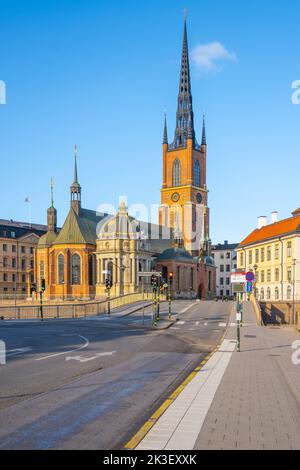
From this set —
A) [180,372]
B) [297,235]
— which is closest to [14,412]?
[180,372]

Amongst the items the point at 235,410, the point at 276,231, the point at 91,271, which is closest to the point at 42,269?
the point at 91,271

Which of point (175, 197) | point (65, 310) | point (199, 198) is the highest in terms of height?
point (175, 197)

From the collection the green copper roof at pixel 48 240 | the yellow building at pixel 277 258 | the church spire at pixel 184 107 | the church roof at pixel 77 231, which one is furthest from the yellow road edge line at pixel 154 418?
the church spire at pixel 184 107

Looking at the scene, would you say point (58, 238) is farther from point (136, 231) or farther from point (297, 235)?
point (297, 235)

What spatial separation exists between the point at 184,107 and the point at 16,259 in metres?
58.1

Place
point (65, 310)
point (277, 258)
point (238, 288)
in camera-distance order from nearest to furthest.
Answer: point (238, 288) → point (65, 310) → point (277, 258)

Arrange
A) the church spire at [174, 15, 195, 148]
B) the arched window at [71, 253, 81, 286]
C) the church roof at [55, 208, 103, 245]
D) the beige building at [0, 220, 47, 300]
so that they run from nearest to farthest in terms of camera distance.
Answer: the arched window at [71, 253, 81, 286] < the church roof at [55, 208, 103, 245] < the beige building at [0, 220, 47, 300] < the church spire at [174, 15, 195, 148]

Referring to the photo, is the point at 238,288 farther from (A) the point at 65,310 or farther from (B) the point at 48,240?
(B) the point at 48,240

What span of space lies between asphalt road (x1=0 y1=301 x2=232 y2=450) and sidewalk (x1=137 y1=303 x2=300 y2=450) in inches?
27.7

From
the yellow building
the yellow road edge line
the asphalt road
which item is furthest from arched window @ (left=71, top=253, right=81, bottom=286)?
the yellow road edge line

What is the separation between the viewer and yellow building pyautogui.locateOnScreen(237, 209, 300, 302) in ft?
215

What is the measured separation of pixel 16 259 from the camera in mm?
114562

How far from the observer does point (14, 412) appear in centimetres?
1120

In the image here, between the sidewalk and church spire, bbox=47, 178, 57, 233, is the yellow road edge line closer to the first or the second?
the sidewalk
